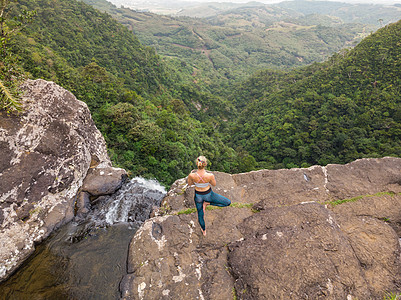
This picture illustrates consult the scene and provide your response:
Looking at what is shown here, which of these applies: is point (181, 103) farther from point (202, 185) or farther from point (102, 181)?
point (202, 185)

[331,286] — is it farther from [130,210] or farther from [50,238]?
[50,238]

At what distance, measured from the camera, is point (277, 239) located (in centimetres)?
580

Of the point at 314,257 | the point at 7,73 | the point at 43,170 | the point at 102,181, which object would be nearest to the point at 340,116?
the point at 314,257

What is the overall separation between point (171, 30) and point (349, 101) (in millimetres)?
152449

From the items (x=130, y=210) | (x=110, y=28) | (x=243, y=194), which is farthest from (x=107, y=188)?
(x=110, y=28)

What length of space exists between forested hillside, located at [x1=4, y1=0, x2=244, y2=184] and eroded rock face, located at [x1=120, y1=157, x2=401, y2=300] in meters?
7.97

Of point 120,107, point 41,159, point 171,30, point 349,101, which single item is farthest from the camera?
point 171,30

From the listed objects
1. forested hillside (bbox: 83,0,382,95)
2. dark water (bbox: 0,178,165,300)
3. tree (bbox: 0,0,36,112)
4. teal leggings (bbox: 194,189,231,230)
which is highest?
tree (bbox: 0,0,36,112)

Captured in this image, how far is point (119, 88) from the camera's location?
22609mm

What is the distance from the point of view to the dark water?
5902mm

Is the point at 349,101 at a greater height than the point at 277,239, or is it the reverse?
the point at 277,239

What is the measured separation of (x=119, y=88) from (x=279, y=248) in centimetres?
2314

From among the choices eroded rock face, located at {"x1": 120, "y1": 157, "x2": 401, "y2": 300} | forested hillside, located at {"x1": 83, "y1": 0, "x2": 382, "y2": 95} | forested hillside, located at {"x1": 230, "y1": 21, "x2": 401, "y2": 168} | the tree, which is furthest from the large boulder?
forested hillside, located at {"x1": 83, "y1": 0, "x2": 382, "y2": 95}

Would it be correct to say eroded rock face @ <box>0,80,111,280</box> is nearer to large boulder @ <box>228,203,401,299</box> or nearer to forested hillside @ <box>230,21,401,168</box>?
large boulder @ <box>228,203,401,299</box>
